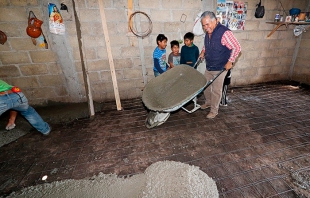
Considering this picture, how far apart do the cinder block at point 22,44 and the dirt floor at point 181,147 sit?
140 centimetres

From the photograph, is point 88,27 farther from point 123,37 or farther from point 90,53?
point 123,37

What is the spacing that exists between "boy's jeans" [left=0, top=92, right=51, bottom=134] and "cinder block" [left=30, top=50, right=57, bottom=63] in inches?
52.2

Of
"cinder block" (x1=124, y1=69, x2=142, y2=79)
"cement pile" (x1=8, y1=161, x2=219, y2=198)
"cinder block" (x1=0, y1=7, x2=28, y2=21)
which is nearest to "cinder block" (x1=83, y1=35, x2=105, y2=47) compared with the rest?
"cinder block" (x1=124, y1=69, x2=142, y2=79)

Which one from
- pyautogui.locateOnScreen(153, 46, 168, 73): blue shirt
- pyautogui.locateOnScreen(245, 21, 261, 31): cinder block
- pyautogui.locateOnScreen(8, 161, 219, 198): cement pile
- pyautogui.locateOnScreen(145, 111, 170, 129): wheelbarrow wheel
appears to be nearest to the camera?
Answer: pyautogui.locateOnScreen(8, 161, 219, 198): cement pile

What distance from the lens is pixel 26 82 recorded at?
3580 mm

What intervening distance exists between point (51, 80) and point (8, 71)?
0.82m

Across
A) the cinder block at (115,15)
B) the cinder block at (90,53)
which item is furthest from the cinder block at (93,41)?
the cinder block at (115,15)

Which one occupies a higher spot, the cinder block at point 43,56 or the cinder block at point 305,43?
the cinder block at point 43,56

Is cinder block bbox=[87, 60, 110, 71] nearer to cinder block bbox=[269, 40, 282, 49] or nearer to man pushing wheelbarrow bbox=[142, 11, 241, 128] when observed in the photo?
Answer: man pushing wheelbarrow bbox=[142, 11, 241, 128]

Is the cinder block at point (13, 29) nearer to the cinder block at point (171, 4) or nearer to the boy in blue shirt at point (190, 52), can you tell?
the cinder block at point (171, 4)

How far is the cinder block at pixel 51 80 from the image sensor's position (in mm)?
3627

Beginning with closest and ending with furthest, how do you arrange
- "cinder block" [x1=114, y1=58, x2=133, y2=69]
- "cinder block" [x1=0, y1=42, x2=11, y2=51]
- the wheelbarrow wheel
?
1. the wheelbarrow wheel
2. "cinder block" [x1=0, y1=42, x2=11, y2=51]
3. "cinder block" [x1=114, y1=58, x2=133, y2=69]

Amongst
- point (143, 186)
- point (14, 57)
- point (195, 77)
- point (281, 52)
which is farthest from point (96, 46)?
point (281, 52)

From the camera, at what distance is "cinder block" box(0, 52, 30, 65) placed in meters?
3.31
